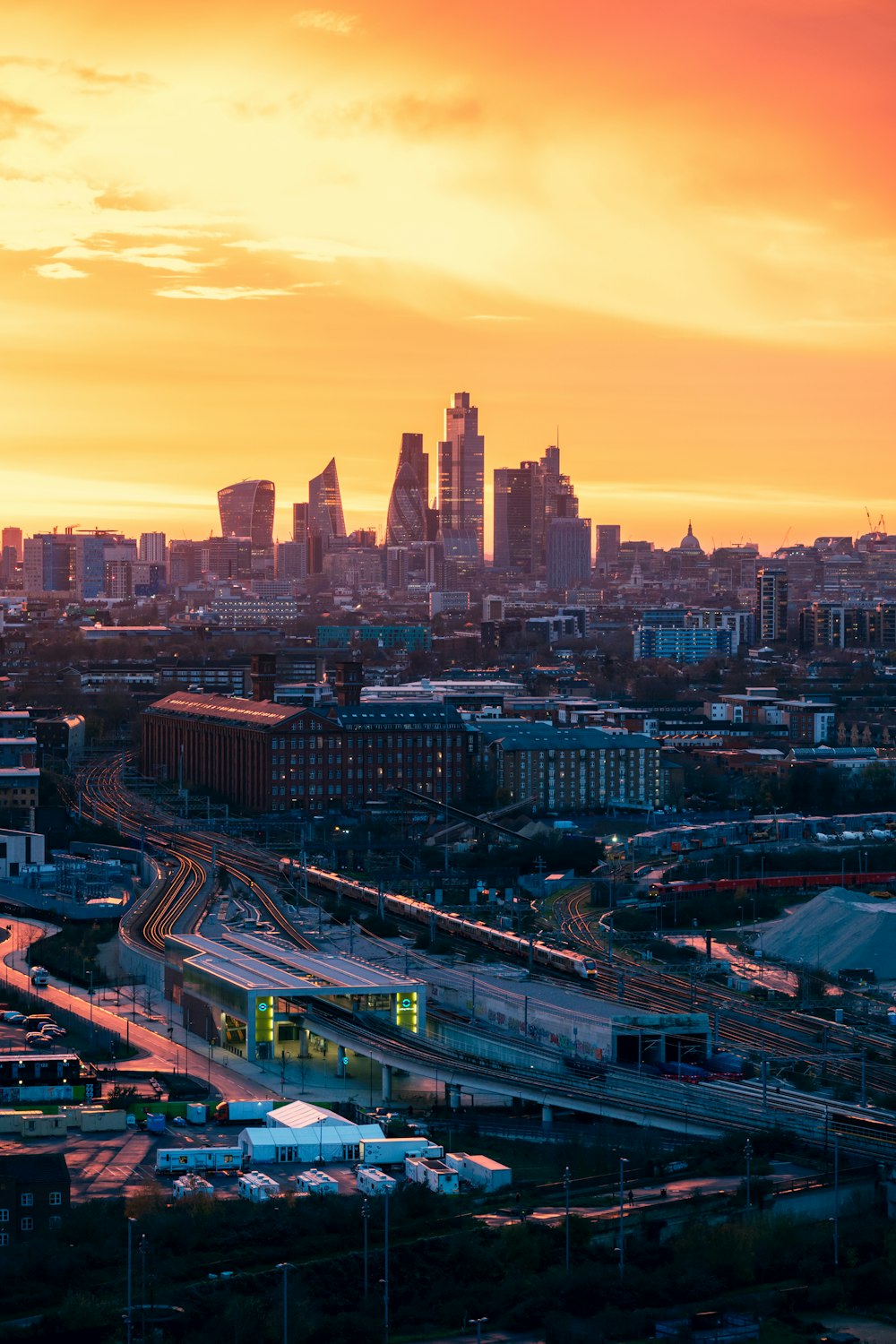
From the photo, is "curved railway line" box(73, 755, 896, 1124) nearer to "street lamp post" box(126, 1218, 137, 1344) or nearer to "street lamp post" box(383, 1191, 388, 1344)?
"street lamp post" box(383, 1191, 388, 1344)

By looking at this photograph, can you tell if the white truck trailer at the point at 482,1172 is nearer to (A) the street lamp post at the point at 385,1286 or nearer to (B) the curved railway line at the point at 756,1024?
(A) the street lamp post at the point at 385,1286

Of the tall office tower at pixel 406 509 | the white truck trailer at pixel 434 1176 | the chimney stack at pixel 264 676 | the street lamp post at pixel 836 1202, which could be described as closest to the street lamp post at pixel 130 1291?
the white truck trailer at pixel 434 1176

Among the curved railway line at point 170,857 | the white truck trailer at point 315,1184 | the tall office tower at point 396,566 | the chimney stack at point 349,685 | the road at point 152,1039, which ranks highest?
the tall office tower at point 396,566

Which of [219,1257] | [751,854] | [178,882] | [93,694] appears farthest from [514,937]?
[93,694]

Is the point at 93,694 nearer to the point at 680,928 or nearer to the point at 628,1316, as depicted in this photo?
the point at 680,928

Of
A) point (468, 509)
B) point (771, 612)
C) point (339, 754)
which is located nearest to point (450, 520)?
point (468, 509)

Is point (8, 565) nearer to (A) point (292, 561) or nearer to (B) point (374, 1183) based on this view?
(A) point (292, 561)

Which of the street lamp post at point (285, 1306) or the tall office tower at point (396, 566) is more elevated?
the tall office tower at point (396, 566)
